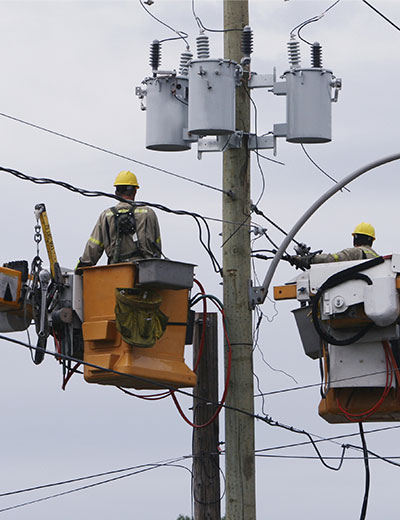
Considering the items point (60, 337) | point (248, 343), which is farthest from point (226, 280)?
point (60, 337)

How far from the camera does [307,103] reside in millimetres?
18469

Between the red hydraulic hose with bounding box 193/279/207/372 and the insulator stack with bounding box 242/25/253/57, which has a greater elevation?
the insulator stack with bounding box 242/25/253/57

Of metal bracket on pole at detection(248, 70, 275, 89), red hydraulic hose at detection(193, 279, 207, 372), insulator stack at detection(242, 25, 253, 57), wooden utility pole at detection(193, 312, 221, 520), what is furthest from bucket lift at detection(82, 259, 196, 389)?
insulator stack at detection(242, 25, 253, 57)

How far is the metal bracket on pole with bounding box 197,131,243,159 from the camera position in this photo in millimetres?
18516

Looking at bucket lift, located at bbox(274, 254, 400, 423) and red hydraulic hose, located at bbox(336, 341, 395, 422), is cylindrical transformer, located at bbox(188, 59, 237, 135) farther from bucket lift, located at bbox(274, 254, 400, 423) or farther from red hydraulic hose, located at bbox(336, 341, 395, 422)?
red hydraulic hose, located at bbox(336, 341, 395, 422)

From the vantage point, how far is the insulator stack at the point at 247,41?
1852 centimetres

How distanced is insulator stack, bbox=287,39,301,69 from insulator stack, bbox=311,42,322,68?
0.14 meters

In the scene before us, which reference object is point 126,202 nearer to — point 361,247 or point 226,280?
point 226,280

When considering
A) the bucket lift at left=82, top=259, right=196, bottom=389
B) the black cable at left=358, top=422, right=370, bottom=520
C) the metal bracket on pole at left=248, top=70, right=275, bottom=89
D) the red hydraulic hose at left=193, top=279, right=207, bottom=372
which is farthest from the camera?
the black cable at left=358, top=422, right=370, bottom=520

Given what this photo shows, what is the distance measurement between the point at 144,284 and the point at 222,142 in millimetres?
2092

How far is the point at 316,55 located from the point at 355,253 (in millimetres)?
2323

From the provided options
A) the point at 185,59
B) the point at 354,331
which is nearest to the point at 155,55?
the point at 185,59

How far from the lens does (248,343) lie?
1833cm

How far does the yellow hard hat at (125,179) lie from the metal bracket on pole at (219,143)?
941 mm
